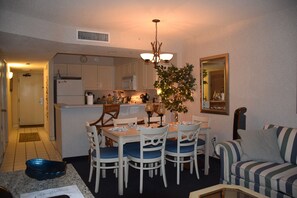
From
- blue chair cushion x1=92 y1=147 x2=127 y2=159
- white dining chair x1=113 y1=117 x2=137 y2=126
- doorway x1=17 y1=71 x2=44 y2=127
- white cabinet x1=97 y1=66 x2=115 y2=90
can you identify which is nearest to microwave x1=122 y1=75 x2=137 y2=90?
white cabinet x1=97 y1=66 x2=115 y2=90

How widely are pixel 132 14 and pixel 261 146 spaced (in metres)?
2.54

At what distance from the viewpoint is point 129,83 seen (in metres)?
6.98

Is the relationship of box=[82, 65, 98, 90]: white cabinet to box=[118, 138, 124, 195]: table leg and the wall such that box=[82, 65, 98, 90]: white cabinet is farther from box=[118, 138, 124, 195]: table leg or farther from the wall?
box=[118, 138, 124, 195]: table leg

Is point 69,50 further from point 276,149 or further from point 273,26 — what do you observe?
point 276,149

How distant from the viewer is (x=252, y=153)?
3049mm

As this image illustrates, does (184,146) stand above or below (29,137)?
above

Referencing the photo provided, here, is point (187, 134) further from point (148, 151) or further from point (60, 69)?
point (60, 69)

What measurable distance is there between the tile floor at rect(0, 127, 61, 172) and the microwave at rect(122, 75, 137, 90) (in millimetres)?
2612

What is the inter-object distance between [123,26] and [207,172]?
2873 mm

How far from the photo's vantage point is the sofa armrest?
307cm

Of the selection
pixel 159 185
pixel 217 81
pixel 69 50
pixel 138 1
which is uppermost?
pixel 138 1

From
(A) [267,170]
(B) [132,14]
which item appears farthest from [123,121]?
(A) [267,170]

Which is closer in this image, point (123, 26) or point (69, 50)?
point (123, 26)

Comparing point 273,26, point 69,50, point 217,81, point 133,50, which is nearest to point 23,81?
point 69,50
